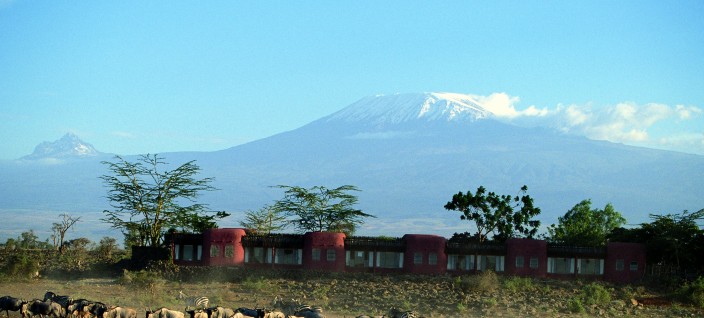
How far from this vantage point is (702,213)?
177ft

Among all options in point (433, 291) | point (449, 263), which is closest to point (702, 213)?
point (449, 263)

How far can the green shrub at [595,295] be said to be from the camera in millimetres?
44281

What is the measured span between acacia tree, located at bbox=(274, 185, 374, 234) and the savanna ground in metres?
12.6

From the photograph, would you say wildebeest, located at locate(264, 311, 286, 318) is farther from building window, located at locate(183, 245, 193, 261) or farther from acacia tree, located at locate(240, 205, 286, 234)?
acacia tree, located at locate(240, 205, 286, 234)

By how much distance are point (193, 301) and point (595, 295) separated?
1887 centimetres

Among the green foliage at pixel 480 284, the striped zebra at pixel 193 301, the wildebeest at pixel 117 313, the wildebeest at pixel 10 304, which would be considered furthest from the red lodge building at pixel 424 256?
the wildebeest at pixel 117 313

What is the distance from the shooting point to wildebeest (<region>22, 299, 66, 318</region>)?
34812mm

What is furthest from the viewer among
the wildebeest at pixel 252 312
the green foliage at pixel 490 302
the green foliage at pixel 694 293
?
the green foliage at pixel 694 293

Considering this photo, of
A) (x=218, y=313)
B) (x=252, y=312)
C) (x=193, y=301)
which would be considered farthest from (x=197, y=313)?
(x=193, y=301)

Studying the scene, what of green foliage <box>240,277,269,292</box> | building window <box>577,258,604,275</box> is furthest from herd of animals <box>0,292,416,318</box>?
building window <box>577,258,604,275</box>

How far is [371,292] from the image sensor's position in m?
45.7

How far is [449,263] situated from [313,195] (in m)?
15.4

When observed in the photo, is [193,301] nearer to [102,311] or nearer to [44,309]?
[102,311]

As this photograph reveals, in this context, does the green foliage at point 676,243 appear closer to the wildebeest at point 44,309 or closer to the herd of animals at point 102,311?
the herd of animals at point 102,311
